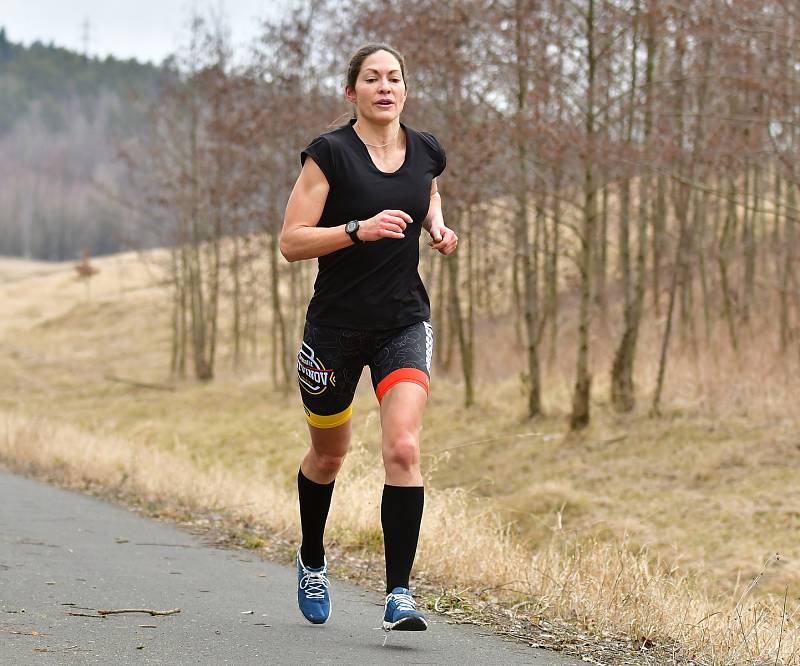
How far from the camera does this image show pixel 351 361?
207 inches

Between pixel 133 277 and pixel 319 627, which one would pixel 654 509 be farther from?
pixel 133 277

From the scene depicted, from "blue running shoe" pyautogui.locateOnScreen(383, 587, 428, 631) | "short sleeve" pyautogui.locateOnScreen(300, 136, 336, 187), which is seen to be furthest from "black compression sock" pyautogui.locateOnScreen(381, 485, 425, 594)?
"short sleeve" pyautogui.locateOnScreen(300, 136, 336, 187)

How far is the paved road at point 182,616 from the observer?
471cm

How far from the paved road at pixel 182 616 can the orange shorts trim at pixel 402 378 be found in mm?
1086

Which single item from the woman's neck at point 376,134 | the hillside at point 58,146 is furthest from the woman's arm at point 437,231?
the hillside at point 58,146

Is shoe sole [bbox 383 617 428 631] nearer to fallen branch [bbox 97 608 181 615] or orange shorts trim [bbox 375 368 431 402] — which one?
orange shorts trim [bbox 375 368 431 402]

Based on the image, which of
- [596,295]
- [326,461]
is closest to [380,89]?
[326,461]

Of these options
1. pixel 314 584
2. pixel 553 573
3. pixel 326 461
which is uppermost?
pixel 326 461

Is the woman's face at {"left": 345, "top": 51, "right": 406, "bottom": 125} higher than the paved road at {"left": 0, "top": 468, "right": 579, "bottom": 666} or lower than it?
higher

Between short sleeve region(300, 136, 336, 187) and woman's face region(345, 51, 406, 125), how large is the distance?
27cm

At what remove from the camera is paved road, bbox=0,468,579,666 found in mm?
4711

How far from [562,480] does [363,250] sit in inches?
511

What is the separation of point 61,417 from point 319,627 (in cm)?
2794

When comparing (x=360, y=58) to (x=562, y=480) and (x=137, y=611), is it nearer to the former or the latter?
(x=137, y=611)
